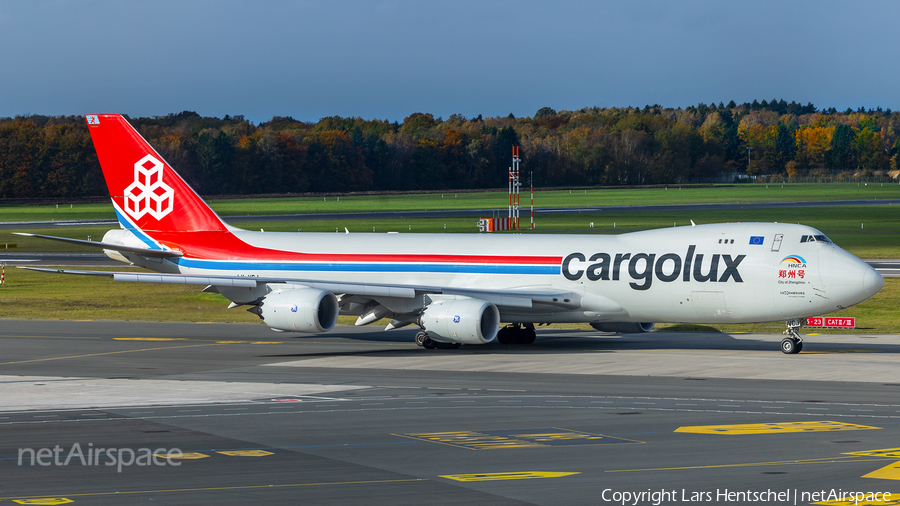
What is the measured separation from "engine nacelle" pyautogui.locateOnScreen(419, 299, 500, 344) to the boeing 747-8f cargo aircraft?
0.15 feet

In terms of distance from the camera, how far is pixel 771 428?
2203cm

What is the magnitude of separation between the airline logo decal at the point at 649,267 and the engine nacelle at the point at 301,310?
8562 mm

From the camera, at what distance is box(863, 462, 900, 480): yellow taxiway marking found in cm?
1705

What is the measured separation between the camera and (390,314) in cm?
3844

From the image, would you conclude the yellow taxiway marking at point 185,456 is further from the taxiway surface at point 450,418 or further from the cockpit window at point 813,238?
the cockpit window at point 813,238

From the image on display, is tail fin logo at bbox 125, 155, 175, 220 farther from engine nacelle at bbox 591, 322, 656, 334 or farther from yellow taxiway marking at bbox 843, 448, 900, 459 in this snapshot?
yellow taxiway marking at bbox 843, 448, 900, 459

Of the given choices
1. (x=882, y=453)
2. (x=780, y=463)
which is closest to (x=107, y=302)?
(x=780, y=463)

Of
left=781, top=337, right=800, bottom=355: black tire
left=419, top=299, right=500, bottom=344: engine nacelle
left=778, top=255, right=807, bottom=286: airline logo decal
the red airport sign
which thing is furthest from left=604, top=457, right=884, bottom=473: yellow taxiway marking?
the red airport sign

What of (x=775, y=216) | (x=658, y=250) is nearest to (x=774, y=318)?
(x=658, y=250)

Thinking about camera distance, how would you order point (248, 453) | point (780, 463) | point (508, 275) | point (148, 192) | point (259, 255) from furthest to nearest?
point (148, 192), point (259, 255), point (508, 275), point (248, 453), point (780, 463)

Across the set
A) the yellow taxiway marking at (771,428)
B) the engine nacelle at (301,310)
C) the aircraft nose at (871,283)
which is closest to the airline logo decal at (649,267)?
the aircraft nose at (871,283)

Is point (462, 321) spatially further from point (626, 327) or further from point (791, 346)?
point (791, 346)

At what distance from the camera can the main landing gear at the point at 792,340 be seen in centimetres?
3525

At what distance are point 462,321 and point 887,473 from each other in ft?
63.0
